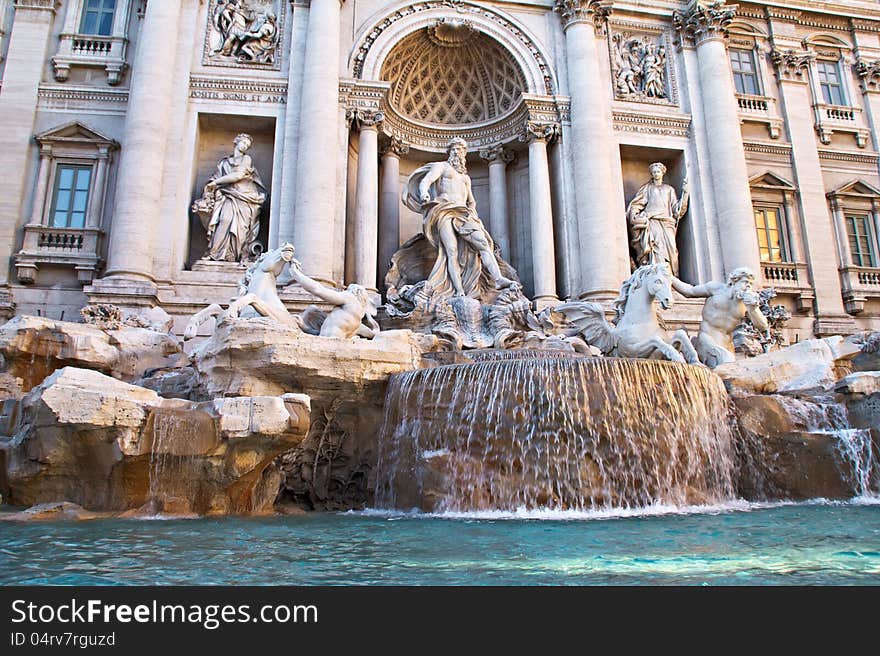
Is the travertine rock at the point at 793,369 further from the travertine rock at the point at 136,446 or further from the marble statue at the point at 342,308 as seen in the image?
the travertine rock at the point at 136,446

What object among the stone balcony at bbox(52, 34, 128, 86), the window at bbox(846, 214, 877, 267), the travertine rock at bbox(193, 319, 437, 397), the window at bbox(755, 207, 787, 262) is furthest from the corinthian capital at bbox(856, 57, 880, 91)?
the stone balcony at bbox(52, 34, 128, 86)

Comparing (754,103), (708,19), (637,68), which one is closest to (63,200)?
(637,68)

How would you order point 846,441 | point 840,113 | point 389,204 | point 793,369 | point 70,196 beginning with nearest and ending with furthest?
point 846,441 → point 793,369 → point 70,196 → point 389,204 → point 840,113

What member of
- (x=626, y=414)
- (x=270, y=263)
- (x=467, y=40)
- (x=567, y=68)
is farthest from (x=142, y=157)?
(x=626, y=414)

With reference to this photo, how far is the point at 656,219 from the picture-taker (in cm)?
1516

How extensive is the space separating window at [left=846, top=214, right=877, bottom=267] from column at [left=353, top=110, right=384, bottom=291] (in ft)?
41.8

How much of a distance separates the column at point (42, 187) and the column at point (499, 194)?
32.5 feet

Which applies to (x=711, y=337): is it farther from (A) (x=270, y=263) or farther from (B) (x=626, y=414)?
(A) (x=270, y=263)

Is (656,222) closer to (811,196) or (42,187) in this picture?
(811,196)

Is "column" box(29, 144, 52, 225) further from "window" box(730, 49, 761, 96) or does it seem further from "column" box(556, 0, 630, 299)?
"window" box(730, 49, 761, 96)

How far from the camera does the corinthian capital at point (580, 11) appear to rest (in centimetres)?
1572

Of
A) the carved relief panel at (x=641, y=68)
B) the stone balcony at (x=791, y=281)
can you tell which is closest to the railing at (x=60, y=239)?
the carved relief panel at (x=641, y=68)

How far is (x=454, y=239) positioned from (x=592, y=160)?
13.5ft
